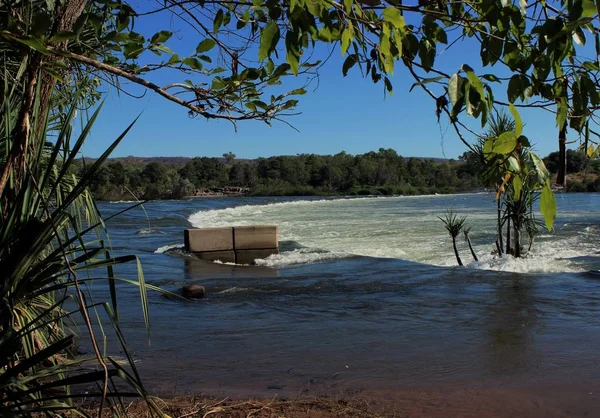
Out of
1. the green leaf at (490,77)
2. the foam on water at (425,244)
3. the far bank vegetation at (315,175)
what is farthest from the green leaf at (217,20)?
the far bank vegetation at (315,175)

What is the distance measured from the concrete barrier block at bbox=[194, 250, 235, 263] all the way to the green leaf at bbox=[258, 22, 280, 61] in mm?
14737

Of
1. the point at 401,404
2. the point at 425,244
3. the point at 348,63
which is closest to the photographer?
the point at 348,63

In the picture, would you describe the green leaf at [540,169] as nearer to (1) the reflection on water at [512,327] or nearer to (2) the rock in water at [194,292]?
(1) the reflection on water at [512,327]

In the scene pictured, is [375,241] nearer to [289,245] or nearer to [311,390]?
[289,245]

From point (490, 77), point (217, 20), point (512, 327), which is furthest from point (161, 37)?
point (512, 327)

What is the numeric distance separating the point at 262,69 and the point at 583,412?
3644mm

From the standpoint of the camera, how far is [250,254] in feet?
53.7

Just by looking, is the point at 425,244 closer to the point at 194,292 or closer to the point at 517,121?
the point at 194,292

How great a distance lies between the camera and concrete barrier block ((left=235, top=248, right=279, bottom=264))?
1627 cm

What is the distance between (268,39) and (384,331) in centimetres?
605

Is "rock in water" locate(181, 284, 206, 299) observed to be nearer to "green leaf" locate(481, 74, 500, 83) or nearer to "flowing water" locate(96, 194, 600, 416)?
"flowing water" locate(96, 194, 600, 416)

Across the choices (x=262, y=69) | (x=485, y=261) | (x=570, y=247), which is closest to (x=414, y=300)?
(x=485, y=261)

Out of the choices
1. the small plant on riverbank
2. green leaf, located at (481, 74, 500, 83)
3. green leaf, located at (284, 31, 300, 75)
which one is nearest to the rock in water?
the small plant on riverbank

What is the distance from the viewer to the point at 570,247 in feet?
62.6
